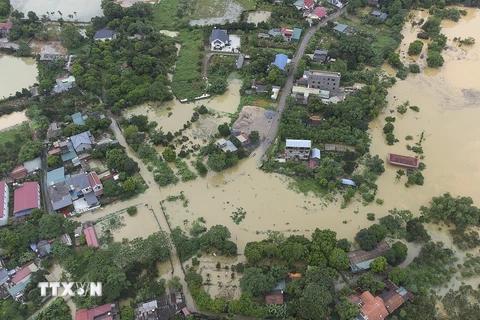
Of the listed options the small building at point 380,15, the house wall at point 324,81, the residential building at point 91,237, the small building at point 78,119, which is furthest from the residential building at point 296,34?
the residential building at point 91,237

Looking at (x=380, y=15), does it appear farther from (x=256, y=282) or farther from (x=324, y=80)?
(x=256, y=282)

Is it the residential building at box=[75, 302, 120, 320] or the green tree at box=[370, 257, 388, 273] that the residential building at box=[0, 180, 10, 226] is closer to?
the residential building at box=[75, 302, 120, 320]

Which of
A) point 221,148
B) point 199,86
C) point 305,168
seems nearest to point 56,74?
point 199,86

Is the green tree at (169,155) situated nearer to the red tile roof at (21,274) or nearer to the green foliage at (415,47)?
the red tile roof at (21,274)

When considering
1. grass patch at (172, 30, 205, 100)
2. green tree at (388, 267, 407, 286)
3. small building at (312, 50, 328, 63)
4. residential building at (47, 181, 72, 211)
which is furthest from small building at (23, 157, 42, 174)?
small building at (312, 50, 328, 63)

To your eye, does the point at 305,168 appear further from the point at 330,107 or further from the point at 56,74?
the point at 56,74

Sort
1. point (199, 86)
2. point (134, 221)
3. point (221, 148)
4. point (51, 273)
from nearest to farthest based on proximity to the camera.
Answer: point (51, 273) → point (134, 221) → point (221, 148) → point (199, 86)
